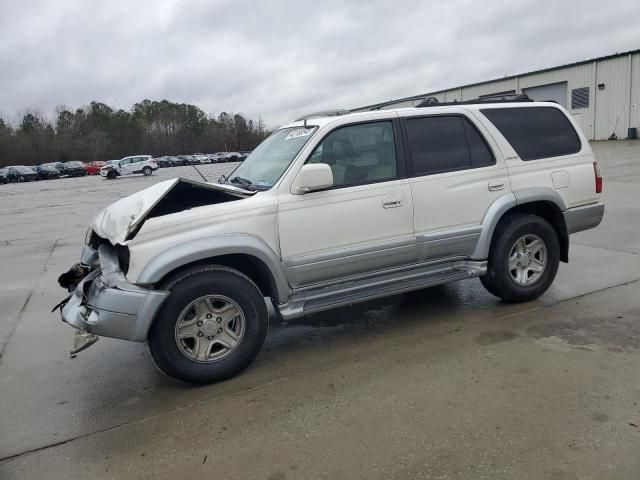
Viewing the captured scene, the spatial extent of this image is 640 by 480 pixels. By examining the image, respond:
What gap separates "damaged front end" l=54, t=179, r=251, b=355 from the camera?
341 centimetres

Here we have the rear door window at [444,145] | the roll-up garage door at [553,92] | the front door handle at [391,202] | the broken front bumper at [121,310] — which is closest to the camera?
the broken front bumper at [121,310]

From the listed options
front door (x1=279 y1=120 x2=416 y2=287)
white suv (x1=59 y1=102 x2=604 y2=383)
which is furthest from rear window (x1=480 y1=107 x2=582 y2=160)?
front door (x1=279 y1=120 x2=416 y2=287)

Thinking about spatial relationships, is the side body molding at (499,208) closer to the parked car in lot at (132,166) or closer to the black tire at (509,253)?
the black tire at (509,253)

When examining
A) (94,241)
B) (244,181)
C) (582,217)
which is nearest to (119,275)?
(94,241)

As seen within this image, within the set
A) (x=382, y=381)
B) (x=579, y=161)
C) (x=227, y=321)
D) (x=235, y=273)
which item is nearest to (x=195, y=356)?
(x=227, y=321)

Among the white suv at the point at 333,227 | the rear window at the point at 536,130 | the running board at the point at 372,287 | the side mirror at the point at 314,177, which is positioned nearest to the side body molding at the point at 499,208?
the white suv at the point at 333,227

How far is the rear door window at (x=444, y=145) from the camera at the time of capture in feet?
14.6

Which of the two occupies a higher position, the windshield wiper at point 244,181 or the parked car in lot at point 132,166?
the windshield wiper at point 244,181

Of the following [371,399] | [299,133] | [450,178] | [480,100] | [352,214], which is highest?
[480,100]

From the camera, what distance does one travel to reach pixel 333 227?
3.99 m

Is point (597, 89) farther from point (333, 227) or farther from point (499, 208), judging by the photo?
point (333, 227)

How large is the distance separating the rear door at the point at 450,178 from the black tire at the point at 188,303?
60.4 inches

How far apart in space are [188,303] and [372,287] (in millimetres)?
1503

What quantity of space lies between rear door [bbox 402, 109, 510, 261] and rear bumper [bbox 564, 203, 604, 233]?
816 millimetres
